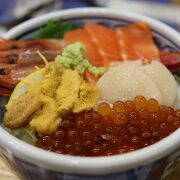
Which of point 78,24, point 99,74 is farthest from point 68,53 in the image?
point 78,24

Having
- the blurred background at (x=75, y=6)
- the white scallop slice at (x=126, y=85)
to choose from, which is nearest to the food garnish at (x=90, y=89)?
the white scallop slice at (x=126, y=85)

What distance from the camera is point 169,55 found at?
3.19 ft

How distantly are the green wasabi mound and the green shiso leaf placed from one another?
0.13 m

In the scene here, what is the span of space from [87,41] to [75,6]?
67 centimetres

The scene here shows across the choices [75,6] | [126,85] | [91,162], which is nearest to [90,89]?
[126,85]

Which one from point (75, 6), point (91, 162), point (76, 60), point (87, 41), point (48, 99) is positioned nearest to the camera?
point (91, 162)

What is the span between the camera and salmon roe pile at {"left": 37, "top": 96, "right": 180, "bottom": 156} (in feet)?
2.46

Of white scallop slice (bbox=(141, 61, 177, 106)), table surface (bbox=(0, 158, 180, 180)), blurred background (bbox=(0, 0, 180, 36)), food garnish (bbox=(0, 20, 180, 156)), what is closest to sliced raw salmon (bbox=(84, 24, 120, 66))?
food garnish (bbox=(0, 20, 180, 156))

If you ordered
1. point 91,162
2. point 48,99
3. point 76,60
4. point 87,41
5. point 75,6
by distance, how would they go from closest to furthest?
point 91,162 < point 48,99 < point 76,60 < point 87,41 < point 75,6

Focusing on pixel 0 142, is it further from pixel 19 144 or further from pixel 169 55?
pixel 169 55

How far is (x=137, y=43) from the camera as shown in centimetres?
104

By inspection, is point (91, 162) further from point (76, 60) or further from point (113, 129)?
point (76, 60)

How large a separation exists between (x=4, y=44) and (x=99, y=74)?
0.23 metres

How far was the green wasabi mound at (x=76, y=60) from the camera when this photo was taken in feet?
3.00
